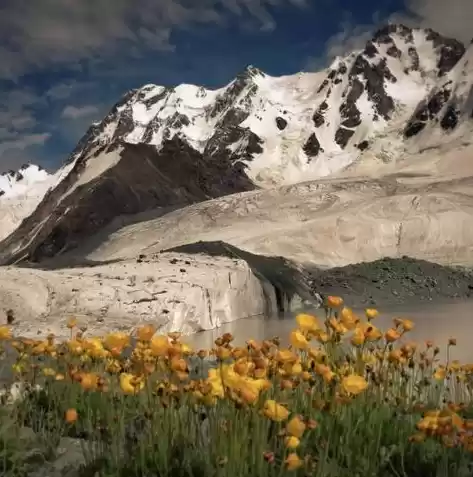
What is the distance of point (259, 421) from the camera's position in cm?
344

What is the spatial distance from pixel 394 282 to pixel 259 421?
27.6 m

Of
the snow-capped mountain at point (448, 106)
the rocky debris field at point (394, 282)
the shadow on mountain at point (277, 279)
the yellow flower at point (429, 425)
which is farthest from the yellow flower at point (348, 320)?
the snow-capped mountain at point (448, 106)

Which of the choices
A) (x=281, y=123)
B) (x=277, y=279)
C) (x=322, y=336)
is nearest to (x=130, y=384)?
(x=322, y=336)

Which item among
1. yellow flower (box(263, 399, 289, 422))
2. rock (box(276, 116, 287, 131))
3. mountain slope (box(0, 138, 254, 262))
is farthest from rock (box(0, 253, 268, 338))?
rock (box(276, 116, 287, 131))

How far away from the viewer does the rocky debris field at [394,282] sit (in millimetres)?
28500

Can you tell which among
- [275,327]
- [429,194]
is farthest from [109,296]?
[429,194]

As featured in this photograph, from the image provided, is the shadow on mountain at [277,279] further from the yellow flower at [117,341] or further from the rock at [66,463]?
the yellow flower at [117,341]

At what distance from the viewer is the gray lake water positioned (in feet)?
46.1

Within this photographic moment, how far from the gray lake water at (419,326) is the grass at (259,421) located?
7383 mm

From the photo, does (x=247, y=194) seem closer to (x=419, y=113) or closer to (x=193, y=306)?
(x=193, y=306)

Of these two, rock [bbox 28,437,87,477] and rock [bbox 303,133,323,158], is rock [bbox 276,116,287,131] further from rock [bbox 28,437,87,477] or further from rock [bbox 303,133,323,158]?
rock [bbox 28,437,87,477]

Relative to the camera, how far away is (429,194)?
48594mm

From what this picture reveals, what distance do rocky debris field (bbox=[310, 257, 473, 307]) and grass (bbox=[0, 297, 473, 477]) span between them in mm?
23490

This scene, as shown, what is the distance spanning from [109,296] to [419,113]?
122 meters
